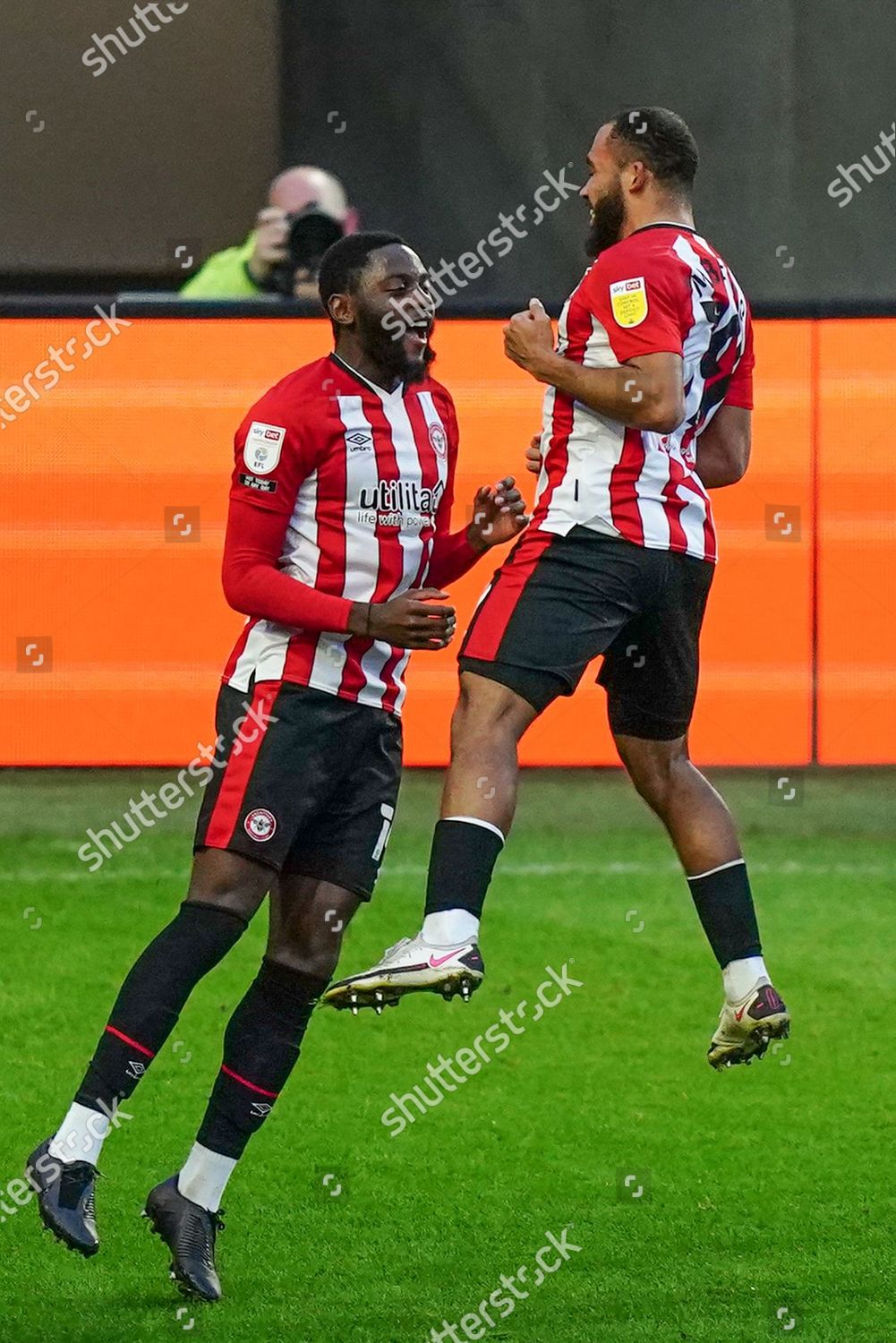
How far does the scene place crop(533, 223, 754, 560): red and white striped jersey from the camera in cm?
493

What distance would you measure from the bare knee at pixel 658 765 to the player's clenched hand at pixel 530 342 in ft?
2.93

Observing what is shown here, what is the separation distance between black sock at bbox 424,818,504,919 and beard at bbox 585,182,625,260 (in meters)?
1.30

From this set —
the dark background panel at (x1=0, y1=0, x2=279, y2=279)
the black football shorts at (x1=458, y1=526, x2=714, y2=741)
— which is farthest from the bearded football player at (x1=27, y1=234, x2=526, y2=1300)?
the dark background panel at (x1=0, y1=0, x2=279, y2=279)

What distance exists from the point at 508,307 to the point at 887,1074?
3622 millimetres

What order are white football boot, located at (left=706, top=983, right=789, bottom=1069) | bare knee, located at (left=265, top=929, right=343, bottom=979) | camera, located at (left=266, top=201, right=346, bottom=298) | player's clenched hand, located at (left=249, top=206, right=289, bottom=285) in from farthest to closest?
player's clenched hand, located at (left=249, top=206, right=289, bottom=285) < camera, located at (left=266, top=201, right=346, bottom=298) < white football boot, located at (left=706, top=983, right=789, bottom=1069) < bare knee, located at (left=265, top=929, right=343, bottom=979)

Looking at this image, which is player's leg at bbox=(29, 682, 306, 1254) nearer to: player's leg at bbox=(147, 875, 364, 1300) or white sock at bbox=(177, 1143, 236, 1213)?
player's leg at bbox=(147, 875, 364, 1300)

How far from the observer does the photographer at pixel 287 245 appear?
9242 millimetres

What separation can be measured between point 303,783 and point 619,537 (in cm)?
86

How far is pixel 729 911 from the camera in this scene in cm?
537

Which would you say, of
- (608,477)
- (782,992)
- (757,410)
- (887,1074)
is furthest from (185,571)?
(608,477)

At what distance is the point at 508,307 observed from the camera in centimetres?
901

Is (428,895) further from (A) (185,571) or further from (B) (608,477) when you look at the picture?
(A) (185,571)

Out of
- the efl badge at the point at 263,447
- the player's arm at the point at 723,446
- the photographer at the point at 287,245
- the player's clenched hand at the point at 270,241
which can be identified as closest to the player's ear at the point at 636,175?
the player's arm at the point at 723,446

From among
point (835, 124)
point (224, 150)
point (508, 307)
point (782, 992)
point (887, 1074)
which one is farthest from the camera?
point (224, 150)
